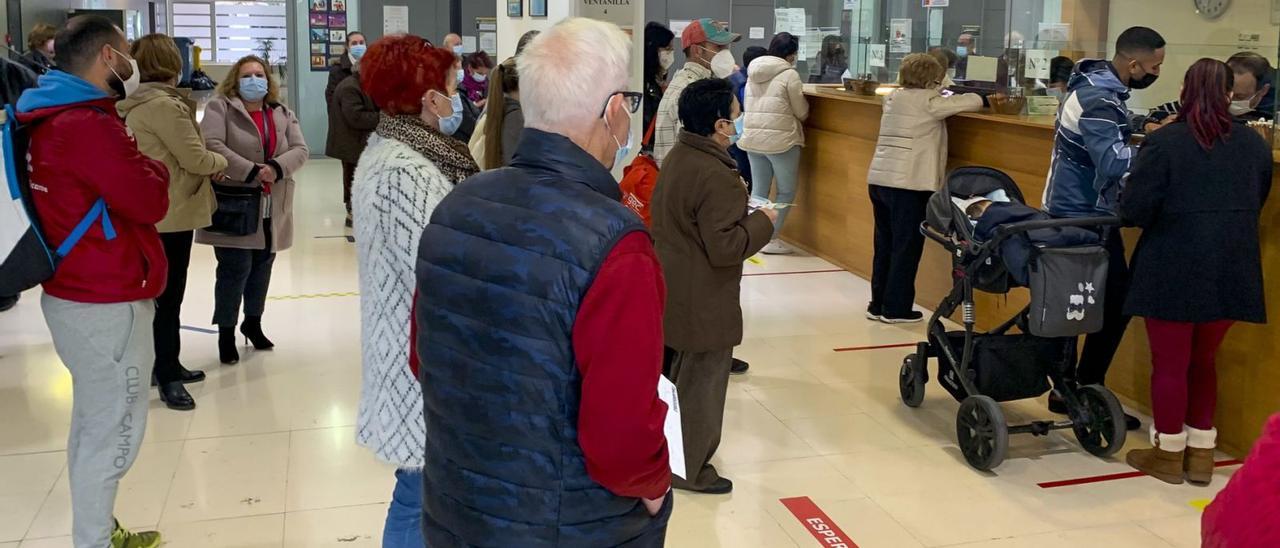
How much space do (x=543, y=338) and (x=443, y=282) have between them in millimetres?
215

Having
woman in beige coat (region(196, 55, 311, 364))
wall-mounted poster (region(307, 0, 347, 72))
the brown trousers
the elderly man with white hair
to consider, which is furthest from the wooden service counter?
wall-mounted poster (region(307, 0, 347, 72))

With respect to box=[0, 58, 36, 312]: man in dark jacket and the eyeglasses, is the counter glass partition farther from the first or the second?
box=[0, 58, 36, 312]: man in dark jacket

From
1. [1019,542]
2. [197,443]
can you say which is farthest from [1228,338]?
[197,443]

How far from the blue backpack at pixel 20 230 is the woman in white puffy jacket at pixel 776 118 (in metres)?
5.51

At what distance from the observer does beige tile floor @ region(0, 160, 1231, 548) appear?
386cm

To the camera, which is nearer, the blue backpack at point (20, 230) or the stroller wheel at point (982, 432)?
the blue backpack at point (20, 230)

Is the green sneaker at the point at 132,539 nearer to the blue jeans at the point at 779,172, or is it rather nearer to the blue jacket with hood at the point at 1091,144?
the blue jacket with hood at the point at 1091,144

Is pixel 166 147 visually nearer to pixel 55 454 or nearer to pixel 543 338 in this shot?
pixel 55 454

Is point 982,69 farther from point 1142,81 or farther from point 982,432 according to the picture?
point 982,432

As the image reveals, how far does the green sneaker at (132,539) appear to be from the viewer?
3.53m

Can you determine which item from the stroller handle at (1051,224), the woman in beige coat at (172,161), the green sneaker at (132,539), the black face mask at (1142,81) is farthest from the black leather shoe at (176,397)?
the black face mask at (1142,81)

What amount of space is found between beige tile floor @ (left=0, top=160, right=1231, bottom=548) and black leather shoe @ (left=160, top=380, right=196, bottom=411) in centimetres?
5

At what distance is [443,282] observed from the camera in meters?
1.91

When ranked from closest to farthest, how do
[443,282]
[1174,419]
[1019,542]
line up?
1. [443,282]
2. [1019,542]
3. [1174,419]
